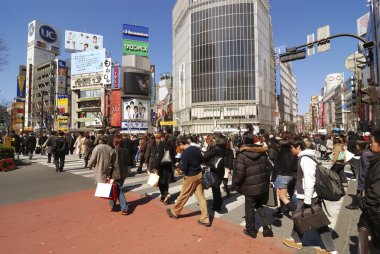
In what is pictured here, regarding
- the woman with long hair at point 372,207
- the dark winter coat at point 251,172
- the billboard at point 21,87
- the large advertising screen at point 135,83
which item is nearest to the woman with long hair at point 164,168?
the dark winter coat at point 251,172

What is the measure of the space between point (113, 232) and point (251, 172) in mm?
2771

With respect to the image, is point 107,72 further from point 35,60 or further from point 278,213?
point 278,213

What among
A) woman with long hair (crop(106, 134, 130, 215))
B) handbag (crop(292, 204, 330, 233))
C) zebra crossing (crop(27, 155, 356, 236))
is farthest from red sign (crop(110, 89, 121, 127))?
handbag (crop(292, 204, 330, 233))

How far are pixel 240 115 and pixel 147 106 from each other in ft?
71.2

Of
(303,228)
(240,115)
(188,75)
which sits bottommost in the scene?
(303,228)

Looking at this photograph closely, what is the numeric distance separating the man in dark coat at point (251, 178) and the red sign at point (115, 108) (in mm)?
61710

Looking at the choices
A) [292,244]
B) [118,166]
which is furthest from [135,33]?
[292,244]

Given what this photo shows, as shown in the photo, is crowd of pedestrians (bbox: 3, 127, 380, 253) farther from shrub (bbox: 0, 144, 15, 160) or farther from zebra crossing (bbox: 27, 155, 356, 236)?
shrub (bbox: 0, 144, 15, 160)

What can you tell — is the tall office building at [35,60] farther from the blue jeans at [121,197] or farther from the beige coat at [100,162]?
the blue jeans at [121,197]

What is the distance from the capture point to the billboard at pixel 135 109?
63750 mm

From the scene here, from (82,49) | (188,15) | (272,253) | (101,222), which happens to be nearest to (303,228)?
(272,253)

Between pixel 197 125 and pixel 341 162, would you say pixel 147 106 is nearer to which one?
pixel 197 125

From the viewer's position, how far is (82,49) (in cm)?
9238

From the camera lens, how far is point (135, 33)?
2881 inches
